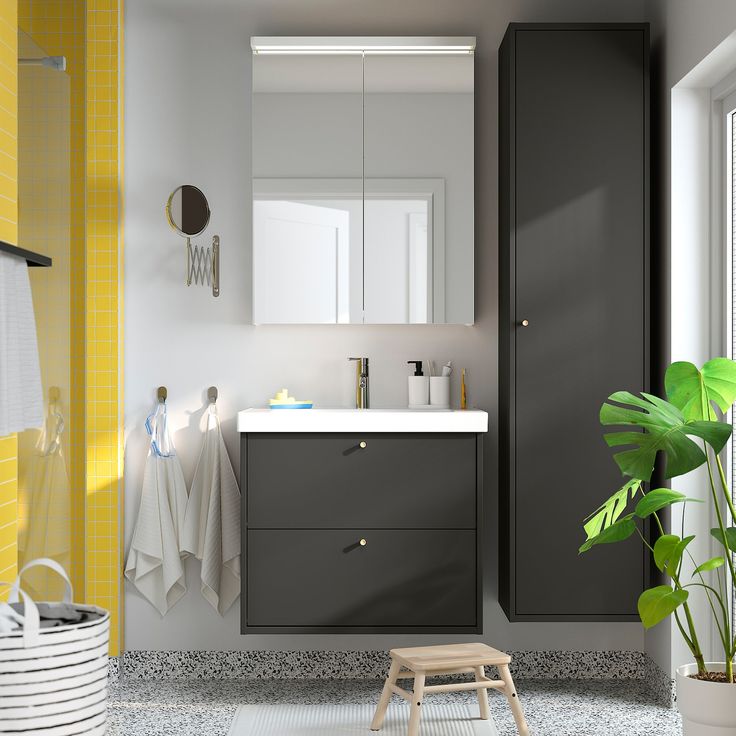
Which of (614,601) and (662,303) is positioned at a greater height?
(662,303)

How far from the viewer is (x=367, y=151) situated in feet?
10.0

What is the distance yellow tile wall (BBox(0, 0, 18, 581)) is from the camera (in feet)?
7.20

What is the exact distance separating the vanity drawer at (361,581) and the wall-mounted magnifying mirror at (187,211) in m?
1.11

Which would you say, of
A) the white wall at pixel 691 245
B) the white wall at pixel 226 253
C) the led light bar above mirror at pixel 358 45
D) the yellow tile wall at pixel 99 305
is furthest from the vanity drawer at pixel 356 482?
the led light bar above mirror at pixel 358 45

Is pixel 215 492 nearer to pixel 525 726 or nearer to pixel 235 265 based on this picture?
pixel 235 265

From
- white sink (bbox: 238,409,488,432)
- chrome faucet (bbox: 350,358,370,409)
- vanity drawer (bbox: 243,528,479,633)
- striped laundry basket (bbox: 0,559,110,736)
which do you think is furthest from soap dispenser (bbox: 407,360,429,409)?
striped laundry basket (bbox: 0,559,110,736)

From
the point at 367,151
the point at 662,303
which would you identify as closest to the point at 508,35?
the point at 367,151

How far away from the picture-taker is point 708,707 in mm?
2070

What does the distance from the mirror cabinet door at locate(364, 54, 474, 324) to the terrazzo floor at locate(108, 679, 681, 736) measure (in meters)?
1.33

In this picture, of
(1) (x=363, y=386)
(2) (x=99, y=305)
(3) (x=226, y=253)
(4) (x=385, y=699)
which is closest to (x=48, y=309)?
(2) (x=99, y=305)

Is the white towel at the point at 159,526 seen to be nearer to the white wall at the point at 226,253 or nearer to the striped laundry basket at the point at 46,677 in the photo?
the white wall at the point at 226,253

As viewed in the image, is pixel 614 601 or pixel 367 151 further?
pixel 367 151

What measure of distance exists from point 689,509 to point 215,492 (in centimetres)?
162

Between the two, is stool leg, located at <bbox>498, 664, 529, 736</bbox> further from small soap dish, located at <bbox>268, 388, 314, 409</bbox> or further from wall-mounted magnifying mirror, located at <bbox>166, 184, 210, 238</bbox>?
wall-mounted magnifying mirror, located at <bbox>166, 184, 210, 238</bbox>
